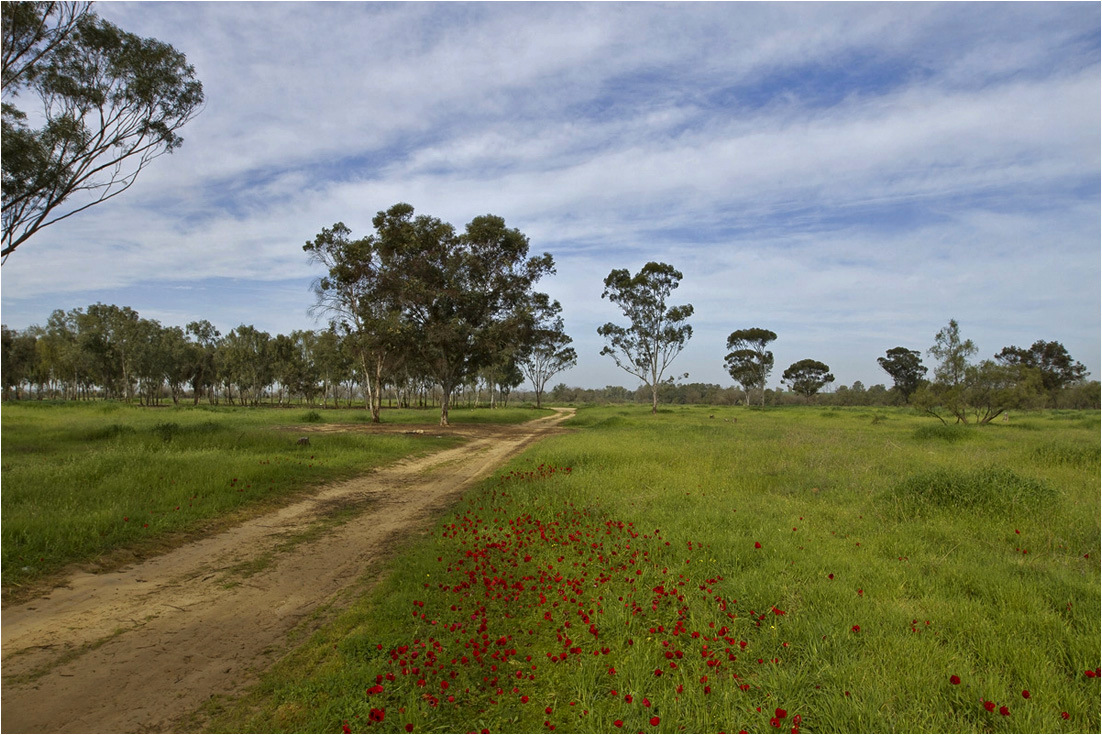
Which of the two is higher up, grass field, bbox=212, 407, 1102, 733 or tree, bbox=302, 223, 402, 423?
tree, bbox=302, 223, 402, 423

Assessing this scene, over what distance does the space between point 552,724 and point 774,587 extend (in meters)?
2.80

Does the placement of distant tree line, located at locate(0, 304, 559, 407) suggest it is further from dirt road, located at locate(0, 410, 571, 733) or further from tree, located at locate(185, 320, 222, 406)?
dirt road, located at locate(0, 410, 571, 733)

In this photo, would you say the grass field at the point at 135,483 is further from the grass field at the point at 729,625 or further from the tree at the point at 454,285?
the tree at the point at 454,285

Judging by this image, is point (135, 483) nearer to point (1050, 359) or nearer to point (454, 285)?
point (454, 285)

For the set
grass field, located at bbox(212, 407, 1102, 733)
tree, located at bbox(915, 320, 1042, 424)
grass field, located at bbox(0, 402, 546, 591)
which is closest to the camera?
grass field, located at bbox(212, 407, 1102, 733)

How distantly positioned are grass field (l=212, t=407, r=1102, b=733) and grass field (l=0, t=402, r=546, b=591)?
13.6ft

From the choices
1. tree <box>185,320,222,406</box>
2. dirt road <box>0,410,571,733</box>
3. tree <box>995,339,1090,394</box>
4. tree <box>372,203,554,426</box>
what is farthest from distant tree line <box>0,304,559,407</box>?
tree <box>995,339,1090,394</box>

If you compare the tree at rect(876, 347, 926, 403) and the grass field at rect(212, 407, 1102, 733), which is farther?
the tree at rect(876, 347, 926, 403)

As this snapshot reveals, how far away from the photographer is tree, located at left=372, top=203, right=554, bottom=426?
30500 millimetres

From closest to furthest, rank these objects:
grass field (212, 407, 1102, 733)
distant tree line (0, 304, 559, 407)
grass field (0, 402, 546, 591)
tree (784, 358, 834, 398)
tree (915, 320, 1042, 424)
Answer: grass field (212, 407, 1102, 733), grass field (0, 402, 546, 591), tree (915, 320, 1042, 424), distant tree line (0, 304, 559, 407), tree (784, 358, 834, 398)

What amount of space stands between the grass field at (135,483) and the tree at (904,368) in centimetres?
8851

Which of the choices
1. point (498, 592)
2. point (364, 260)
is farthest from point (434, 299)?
point (498, 592)

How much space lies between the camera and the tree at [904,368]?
79.4m

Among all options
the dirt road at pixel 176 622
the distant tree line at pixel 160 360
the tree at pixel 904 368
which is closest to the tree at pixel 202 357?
the distant tree line at pixel 160 360
